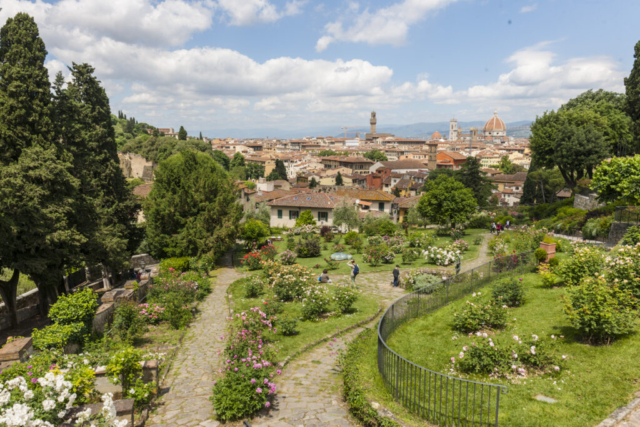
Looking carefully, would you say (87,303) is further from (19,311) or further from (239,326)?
(19,311)

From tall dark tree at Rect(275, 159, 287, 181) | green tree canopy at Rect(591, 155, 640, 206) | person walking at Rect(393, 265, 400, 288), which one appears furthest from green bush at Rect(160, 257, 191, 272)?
tall dark tree at Rect(275, 159, 287, 181)

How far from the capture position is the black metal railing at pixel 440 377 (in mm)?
7176

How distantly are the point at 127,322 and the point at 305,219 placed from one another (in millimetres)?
31646

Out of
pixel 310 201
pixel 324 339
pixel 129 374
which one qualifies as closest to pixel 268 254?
pixel 324 339

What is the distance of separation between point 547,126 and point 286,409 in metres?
42.2

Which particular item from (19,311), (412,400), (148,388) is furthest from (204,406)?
(19,311)

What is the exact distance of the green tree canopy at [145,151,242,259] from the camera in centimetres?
2644

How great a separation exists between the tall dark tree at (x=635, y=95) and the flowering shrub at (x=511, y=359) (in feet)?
127

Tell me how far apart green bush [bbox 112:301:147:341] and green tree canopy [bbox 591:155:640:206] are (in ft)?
76.1

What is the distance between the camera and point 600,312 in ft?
29.3

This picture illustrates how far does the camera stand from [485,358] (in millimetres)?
8828

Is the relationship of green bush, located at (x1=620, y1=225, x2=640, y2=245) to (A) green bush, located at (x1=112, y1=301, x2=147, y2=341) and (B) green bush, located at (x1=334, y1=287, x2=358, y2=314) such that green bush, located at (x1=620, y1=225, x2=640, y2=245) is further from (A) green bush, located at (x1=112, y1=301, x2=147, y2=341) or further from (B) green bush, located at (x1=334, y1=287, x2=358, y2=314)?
(A) green bush, located at (x1=112, y1=301, x2=147, y2=341)

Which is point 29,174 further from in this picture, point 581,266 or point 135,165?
point 135,165

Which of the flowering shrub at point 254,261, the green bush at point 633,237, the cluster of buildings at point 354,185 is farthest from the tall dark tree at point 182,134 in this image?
the green bush at point 633,237
